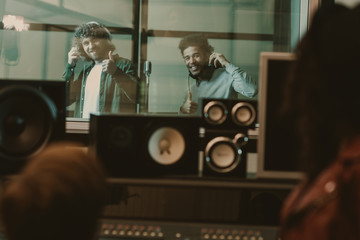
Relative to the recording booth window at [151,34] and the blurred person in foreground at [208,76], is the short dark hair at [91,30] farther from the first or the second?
the blurred person in foreground at [208,76]

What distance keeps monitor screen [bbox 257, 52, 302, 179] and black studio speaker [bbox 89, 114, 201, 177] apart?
0.71 ft

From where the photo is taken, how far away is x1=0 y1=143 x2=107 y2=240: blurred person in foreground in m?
0.79

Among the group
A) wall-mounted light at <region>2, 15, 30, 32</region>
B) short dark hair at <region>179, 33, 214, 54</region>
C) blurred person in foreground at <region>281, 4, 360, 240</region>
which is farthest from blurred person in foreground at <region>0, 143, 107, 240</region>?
wall-mounted light at <region>2, 15, 30, 32</region>

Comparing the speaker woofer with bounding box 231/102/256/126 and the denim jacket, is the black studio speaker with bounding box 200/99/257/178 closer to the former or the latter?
the speaker woofer with bounding box 231/102/256/126

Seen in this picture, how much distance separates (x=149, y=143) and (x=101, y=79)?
1744 millimetres

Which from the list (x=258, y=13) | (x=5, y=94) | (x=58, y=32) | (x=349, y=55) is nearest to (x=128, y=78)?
(x=58, y=32)

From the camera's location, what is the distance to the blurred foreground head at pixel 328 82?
1.00 meters

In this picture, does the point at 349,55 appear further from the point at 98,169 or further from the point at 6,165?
the point at 6,165

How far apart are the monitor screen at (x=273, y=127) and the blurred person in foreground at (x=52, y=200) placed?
36.1 inches

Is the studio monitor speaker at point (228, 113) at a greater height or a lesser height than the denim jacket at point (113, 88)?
lesser

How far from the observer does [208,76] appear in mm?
3324

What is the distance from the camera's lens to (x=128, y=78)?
11.0ft

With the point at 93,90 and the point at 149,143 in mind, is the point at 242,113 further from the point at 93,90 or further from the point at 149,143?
the point at 93,90

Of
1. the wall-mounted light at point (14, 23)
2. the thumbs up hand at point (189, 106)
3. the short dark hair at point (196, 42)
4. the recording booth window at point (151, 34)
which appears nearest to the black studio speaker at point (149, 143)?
the recording booth window at point (151, 34)
